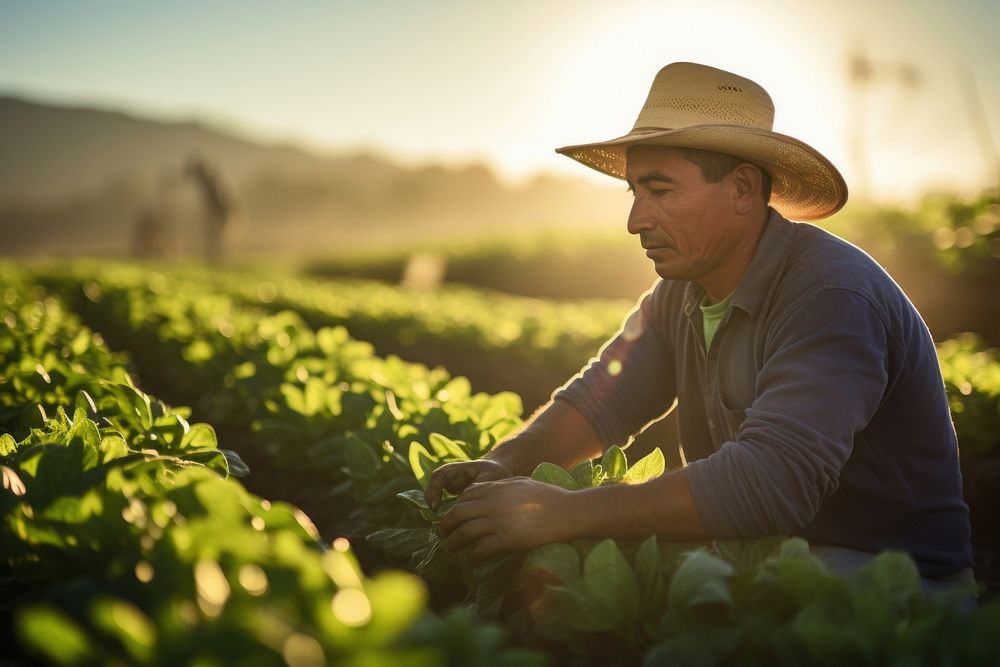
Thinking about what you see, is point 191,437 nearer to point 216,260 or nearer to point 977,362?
point 977,362

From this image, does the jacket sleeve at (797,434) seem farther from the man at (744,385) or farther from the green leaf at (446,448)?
the green leaf at (446,448)

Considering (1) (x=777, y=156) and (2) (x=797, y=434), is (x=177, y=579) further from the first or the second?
(1) (x=777, y=156)

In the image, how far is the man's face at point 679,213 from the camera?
2646 mm

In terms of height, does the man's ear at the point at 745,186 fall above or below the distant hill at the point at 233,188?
above

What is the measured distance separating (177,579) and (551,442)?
1.64m

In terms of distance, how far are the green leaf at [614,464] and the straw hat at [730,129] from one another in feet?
3.13

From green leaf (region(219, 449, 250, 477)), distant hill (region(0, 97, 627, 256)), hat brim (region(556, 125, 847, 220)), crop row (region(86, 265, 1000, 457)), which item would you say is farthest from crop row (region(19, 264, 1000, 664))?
distant hill (region(0, 97, 627, 256))

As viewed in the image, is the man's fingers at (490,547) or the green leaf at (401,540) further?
the green leaf at (401,540)

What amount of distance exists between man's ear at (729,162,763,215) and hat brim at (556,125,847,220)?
0.04 meters

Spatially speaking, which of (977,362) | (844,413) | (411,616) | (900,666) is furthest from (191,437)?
(977,362)

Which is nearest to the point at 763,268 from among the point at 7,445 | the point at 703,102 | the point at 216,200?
the point at 703,102

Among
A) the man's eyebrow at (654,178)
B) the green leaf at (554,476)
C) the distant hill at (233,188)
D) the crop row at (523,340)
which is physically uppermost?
the man's eyebrow at (654,178)

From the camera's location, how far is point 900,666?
4.58ft

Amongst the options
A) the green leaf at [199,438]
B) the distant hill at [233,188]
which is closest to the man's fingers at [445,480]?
the green leaf at [199,438]
